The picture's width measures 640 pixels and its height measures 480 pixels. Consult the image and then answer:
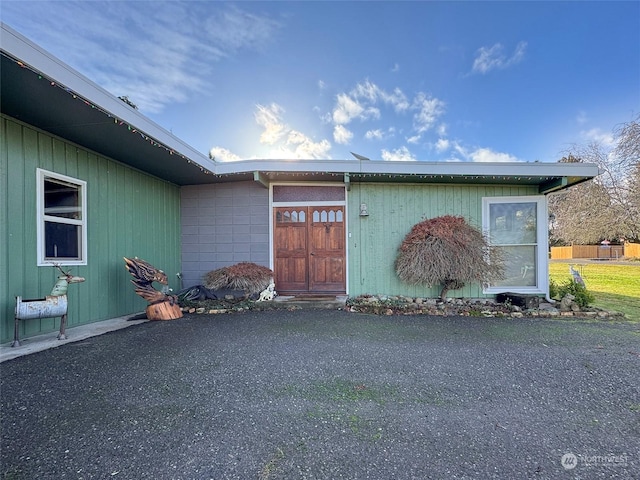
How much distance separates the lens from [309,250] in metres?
6.26

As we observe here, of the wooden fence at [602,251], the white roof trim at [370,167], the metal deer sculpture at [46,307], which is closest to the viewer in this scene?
the metal deer sculpture at [46,307]

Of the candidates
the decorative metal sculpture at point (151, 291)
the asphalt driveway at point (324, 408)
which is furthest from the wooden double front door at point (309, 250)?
the asphalt driveway at point (324, 408)

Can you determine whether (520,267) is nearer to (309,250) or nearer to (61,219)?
(309,250)

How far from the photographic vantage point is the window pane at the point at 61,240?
388cm

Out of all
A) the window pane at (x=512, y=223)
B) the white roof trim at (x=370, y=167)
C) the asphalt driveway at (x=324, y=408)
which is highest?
the white roof trim at (x=370, y=167)

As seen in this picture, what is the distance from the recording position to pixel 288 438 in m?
1.71

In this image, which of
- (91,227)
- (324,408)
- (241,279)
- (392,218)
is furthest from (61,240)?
(392,218)

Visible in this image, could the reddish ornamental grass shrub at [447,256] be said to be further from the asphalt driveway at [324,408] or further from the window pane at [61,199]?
the window pane at [61,199]

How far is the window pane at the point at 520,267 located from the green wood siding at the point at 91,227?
7.05 metres

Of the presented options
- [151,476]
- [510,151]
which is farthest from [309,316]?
[510,151]

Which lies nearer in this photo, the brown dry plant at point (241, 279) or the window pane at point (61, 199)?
the window pane at point (61, 199)

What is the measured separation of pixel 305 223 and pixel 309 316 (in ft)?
7.28

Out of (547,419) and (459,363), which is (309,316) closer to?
(459,363)

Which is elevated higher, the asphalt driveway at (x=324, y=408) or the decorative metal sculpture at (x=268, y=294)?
the decorative metal sculpture at (x=268, y=294)
